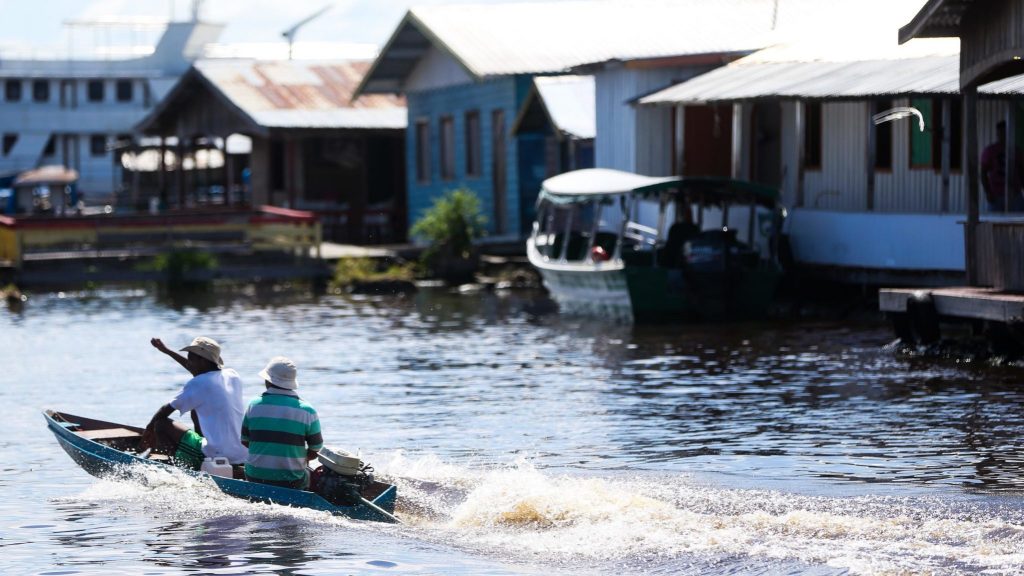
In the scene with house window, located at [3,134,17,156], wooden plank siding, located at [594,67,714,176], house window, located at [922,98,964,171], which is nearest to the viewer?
house window, located at [922,98,964,171]

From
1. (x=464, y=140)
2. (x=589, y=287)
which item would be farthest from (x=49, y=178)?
(x=589, y=287)

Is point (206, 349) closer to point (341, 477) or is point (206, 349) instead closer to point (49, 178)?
point (341, 477)

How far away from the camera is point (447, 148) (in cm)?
4294

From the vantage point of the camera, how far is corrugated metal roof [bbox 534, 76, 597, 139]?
→ 3519 centimetres

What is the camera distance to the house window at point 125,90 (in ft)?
288

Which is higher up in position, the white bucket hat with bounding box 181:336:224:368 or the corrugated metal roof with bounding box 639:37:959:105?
the corrugated metal roof with bounding box 639:37:959:105

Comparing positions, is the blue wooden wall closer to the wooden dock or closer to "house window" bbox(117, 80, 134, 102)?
the wooden dock

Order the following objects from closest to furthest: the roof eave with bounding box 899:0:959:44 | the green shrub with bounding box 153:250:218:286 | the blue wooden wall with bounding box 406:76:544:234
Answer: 1. the roof eave with bounding box 899:0:959:44
2. the green shrub with bounding box 153:250:218:286
3. the blue wooden wall with bounding box 406:76:544:234

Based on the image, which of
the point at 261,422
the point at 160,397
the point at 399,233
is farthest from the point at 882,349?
the point at 399,233

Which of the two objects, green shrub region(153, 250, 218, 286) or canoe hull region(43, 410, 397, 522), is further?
green shrub region(153, 250, 218, 286)

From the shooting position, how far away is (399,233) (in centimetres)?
4616

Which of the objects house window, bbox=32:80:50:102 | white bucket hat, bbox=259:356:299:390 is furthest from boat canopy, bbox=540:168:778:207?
house window, bbox=32:80:50:102

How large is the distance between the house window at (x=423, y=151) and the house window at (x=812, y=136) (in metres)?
15.1

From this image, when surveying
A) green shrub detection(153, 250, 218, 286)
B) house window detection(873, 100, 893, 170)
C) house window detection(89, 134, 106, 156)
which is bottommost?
green shrub detection(153, 250, 218, 286)
